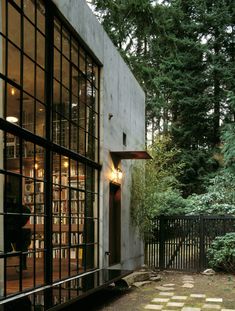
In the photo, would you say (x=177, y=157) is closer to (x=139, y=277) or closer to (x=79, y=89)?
(x=139, y=277)

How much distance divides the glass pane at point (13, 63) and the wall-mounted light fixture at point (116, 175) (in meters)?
4.72

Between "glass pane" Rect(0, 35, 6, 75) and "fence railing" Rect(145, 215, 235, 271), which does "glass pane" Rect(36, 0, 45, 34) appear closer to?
"glass pane" Rect(0, 35, 6, 75)

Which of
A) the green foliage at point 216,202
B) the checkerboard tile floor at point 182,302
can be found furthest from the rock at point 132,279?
the green foliage at point 216,202

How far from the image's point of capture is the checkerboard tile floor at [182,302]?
7641 millimetres

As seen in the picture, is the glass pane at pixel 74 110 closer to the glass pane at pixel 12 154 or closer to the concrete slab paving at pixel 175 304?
the glass pane at pixel 12 154

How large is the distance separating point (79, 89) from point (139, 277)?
4521 millimetres

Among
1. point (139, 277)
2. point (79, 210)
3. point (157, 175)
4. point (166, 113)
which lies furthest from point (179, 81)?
point (79, 210)

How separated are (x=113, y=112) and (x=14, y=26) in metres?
4.77

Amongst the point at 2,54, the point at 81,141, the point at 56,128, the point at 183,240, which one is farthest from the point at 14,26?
the point at 183,240

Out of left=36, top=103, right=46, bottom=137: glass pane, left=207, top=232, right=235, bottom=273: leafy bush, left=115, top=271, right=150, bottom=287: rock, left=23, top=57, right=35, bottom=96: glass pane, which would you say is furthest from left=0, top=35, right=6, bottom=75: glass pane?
left=207, top=232, right=235, bottom=273: leafy bush

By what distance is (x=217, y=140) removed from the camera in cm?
2348

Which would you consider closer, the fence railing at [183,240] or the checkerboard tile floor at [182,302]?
the checkerboard tile floor at [182,302]

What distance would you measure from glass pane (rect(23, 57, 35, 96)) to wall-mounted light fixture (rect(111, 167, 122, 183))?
4308 millimetres

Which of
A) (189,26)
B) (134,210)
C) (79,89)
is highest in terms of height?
(189,26)
